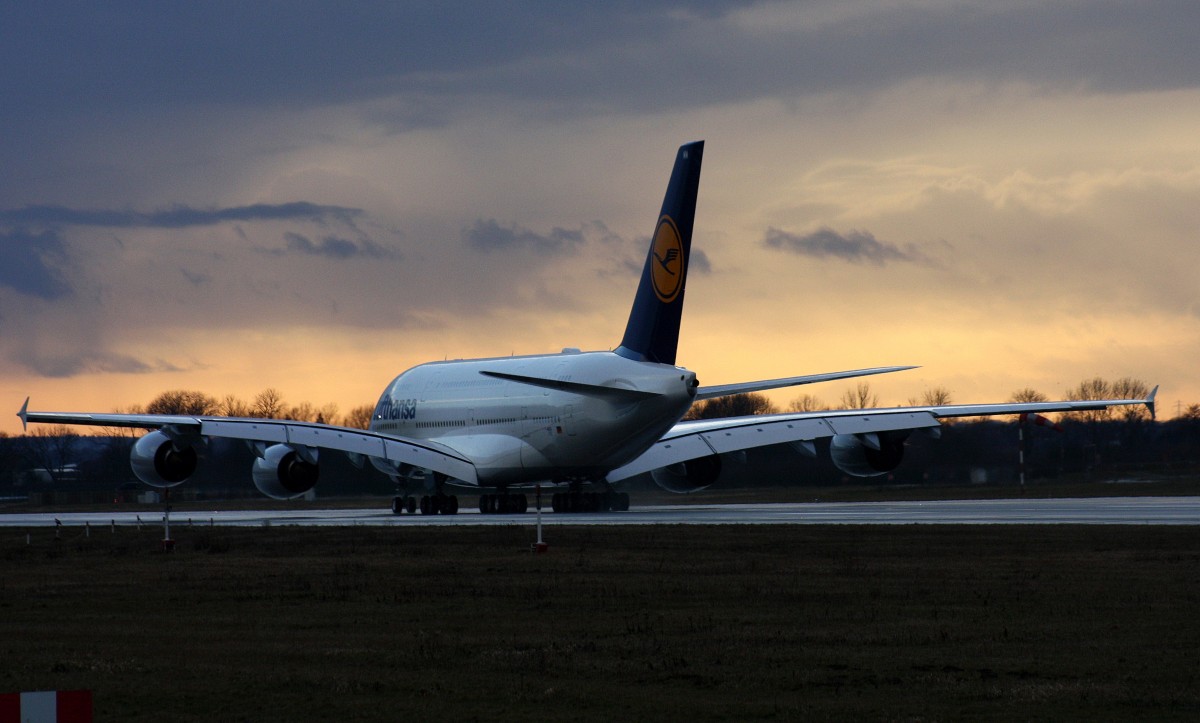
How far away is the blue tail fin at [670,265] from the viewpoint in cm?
4222

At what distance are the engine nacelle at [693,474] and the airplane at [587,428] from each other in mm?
43

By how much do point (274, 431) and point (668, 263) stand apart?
11615mm

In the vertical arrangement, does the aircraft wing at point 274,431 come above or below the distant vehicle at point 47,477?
below

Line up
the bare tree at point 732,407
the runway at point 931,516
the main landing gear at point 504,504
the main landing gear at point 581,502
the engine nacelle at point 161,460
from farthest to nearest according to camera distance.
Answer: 1. the bare tree at point 732,407
2. the main landing gear at point 581,502
3. the main landing gear at point 504,504
4. the engine nacelle at point 161,460
5. the runway at point 931,516

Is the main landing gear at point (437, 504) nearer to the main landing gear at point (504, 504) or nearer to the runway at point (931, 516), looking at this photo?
the main landing gear at point (504, 504)

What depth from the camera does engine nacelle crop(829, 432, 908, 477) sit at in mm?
45938

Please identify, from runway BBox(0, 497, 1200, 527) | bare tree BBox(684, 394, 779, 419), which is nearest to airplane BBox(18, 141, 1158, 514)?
runway BBox(0, 497, 1200, 527)
